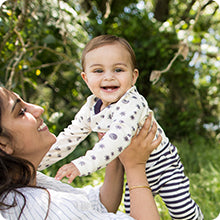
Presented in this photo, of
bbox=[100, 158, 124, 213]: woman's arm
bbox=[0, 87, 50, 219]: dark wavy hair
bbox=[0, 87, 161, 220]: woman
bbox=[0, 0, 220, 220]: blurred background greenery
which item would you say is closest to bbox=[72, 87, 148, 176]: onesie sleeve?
bbox=[0, 87, 161, 220]: woman

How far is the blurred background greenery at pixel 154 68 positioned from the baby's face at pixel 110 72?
1.50 metres

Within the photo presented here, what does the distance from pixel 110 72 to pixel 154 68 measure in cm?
306

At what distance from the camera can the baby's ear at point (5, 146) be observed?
1292 mm

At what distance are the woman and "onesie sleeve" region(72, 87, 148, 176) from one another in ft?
0.38

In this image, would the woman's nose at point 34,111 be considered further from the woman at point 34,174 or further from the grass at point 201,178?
the grass at point 201,178

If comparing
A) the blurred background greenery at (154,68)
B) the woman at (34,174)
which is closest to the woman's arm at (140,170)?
the woman at (34,174)

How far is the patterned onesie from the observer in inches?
55.4

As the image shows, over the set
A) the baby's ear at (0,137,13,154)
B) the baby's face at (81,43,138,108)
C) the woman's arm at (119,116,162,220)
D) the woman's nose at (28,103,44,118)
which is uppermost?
the baby's face at (81,43,138,108)

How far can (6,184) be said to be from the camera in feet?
4.04

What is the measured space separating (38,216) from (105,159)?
376mm

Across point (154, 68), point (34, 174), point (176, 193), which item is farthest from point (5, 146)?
point (154, 68)

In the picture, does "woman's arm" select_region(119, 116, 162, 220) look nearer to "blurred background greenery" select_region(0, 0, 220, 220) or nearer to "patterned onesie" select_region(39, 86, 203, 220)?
"patterned onesie" select_region(39, 86, 203, 220)

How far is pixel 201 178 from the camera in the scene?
315cm

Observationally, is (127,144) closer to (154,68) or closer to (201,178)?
→ (201,178)
